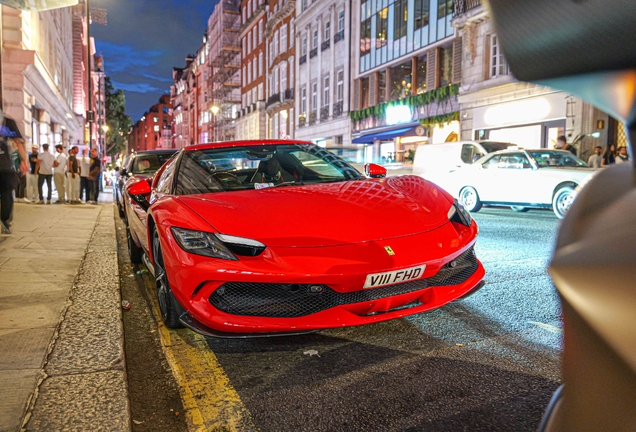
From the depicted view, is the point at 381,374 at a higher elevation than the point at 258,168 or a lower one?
lower

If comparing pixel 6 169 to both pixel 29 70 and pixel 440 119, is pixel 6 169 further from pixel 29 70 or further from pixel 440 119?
pixel 440 119

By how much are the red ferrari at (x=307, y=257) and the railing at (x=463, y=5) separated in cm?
2018

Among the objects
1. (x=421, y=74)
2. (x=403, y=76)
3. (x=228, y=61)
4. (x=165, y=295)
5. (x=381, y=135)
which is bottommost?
(x=165, y=295)

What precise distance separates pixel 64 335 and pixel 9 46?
56.1ft

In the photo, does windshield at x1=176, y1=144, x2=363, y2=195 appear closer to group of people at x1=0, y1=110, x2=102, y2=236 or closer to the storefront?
group of people at x1=0, y1=110, x2=102, y2=236

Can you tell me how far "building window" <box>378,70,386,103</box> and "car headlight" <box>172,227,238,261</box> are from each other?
28.1m

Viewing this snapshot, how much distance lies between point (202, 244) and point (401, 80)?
88.6 ft

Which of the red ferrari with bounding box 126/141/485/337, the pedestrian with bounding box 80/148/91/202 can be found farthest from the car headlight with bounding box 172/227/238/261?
the pedestrian with bounding box 80/148/91/202

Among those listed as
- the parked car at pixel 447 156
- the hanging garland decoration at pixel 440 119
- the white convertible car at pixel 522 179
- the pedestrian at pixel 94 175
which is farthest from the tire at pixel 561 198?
the pedestrian at pixel 94 175

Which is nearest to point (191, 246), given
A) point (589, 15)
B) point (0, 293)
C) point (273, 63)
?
point (0, 293)

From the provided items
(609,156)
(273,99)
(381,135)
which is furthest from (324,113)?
(609,156)

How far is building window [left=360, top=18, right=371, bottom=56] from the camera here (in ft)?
104

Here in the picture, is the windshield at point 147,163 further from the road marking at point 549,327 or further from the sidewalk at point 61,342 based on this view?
the road marking at point 549,327

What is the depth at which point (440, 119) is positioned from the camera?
24578mm
